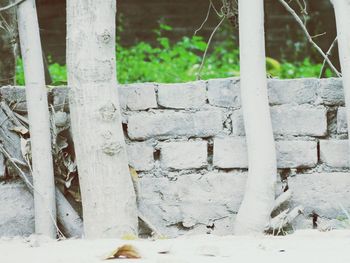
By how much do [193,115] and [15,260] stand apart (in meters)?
1.43

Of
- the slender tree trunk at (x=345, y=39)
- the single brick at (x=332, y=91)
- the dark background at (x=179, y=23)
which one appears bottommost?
the single brick at (x=332, y=91)

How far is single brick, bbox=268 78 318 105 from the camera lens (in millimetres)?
3658

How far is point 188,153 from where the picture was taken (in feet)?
12.1

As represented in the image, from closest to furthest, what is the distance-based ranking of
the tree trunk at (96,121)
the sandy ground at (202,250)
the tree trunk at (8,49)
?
1. the sandy ground at (202,250)
2. the tree trunk at (96,121)
3. the tree trunk at (8,49)

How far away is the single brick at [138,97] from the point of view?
Result: 12.1 ft

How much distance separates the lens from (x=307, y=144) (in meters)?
3.65

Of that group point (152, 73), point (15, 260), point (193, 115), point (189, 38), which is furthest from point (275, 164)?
point (189, 38)

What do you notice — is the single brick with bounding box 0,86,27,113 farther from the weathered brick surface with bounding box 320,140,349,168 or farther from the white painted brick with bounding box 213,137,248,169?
the weathered brick surface with bounding box 320,140,349,168

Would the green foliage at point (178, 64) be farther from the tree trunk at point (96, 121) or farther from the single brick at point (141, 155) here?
the tree trunk at point (96, 121)

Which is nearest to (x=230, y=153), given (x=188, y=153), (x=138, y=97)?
(x=188, y=153)

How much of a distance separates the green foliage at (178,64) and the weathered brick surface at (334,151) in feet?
8.29

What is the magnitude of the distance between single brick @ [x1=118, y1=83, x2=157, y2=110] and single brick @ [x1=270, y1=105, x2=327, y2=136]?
680mm

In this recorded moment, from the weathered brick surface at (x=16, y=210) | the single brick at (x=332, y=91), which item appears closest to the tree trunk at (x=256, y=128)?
the single brick at (x=332, y=91)

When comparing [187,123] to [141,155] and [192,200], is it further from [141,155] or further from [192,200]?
[192,200]
